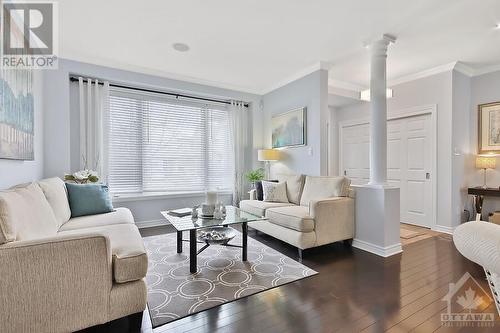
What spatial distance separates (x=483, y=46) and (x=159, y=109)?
4.78 m

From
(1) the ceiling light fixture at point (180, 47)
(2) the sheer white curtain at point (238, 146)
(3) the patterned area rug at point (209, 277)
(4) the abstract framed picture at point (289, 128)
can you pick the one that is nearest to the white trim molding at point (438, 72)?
(4) the abstract framed picture at point (289, 128)

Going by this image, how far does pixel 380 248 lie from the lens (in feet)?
9.39

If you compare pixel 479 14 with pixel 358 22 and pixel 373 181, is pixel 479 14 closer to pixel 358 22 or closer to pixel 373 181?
pixel 358 22

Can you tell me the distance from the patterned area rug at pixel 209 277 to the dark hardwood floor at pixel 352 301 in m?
0.10

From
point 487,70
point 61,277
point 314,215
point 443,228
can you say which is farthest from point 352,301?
point 487,70

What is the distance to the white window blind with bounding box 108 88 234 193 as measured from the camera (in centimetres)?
394

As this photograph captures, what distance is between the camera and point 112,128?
12.7ft

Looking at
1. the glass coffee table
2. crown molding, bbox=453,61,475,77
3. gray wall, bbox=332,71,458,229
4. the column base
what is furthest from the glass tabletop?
crown molding, bbox=453,61,475,77

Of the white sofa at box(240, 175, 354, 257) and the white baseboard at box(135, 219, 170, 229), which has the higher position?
the white sofa at box(240, 175, 354, 257)

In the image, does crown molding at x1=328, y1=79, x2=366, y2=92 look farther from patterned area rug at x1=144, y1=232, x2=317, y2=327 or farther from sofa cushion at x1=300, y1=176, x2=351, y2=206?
patterned area rug at x1=144, y1=232, x2=317, y2=327

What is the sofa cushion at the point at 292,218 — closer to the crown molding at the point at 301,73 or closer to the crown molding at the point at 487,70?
the crown molding at the point at 301,73

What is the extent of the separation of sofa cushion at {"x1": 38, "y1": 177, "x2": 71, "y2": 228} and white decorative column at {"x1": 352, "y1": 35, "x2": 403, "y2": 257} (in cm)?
329

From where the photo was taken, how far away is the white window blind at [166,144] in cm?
394

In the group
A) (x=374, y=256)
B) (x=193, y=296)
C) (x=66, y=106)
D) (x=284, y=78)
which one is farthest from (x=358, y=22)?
(x=66, y=106)
